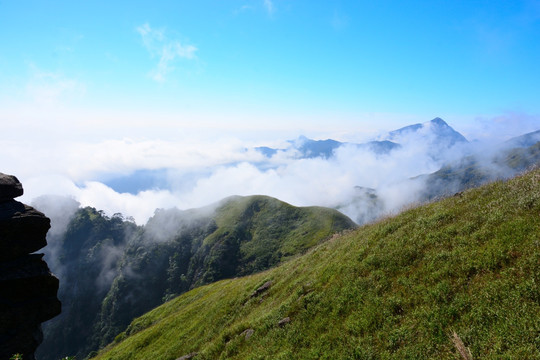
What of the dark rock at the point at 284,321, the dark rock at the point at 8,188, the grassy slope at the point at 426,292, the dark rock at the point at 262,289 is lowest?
the dark rock at the point at 262,289

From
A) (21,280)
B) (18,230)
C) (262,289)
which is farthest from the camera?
(262,289)

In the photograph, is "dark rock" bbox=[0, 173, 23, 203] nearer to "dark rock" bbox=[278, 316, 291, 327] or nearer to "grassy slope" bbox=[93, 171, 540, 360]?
"grassy slope" bbox=[93, 171, 540, 360]

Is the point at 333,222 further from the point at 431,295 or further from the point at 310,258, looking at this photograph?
the point at 431,295

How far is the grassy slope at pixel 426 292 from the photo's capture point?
33.2 feet

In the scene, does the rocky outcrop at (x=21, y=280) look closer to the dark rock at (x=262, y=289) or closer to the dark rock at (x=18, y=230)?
the dark rock at (x=18, y=230)

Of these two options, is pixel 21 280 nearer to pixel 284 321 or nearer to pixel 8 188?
pixel 8 188

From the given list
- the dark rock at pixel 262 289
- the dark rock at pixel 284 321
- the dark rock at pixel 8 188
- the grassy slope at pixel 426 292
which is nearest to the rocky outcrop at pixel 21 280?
the dark rock at pixel 8 188

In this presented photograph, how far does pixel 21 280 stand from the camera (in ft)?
72.3

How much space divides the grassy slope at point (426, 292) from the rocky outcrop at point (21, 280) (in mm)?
14981

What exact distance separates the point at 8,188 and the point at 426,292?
1338 inches

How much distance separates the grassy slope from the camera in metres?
10.1

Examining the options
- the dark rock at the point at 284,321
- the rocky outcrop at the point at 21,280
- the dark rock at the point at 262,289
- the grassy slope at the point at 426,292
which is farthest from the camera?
the dark rock at the point at 262,289

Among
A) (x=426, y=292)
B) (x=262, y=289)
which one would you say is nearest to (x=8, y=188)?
(x=262, y=289)

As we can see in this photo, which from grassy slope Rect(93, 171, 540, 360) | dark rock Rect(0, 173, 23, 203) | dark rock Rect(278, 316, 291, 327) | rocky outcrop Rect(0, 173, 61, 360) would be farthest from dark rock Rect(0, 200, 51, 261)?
dark rock Rect(278, 316, 291, 327)
